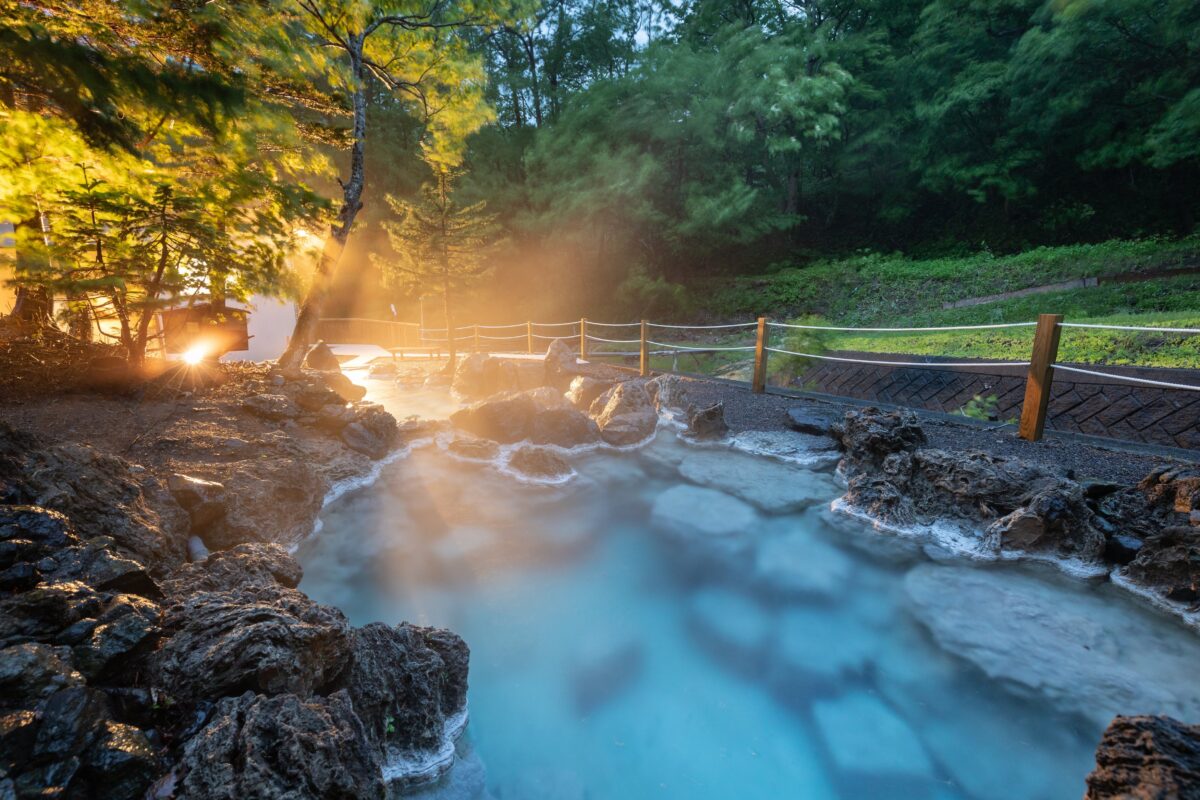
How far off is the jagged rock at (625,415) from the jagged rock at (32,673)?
19.0 ft

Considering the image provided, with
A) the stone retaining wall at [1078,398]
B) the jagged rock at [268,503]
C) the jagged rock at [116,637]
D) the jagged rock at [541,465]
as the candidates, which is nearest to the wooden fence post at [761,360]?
the stone retaining wall at [1078,398]

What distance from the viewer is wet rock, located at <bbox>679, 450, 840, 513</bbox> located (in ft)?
17.3

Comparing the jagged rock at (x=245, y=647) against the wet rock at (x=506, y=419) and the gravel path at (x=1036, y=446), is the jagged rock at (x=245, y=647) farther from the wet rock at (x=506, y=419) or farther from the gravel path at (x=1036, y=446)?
the gravel path at (x=1036, y=446)

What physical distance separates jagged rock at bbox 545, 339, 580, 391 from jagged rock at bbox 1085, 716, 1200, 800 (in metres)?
8.92

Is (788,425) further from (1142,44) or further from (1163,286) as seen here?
(1142,44)

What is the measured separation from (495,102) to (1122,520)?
2566cm

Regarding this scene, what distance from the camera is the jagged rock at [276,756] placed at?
4.56ft

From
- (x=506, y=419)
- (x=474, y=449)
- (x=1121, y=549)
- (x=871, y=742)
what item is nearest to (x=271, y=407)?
(x=474, y=449)

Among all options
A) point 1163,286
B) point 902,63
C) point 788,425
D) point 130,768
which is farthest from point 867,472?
point 902,63

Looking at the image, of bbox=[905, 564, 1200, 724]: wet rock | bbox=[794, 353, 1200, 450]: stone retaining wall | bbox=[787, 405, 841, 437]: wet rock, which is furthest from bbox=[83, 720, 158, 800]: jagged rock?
bbox=[794, 353, 1200, 450]: stone retaining wall

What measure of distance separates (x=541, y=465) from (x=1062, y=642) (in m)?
4.69

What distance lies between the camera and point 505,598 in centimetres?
392

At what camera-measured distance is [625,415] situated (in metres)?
7.34

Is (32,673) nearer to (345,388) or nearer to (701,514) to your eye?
(701,514)
